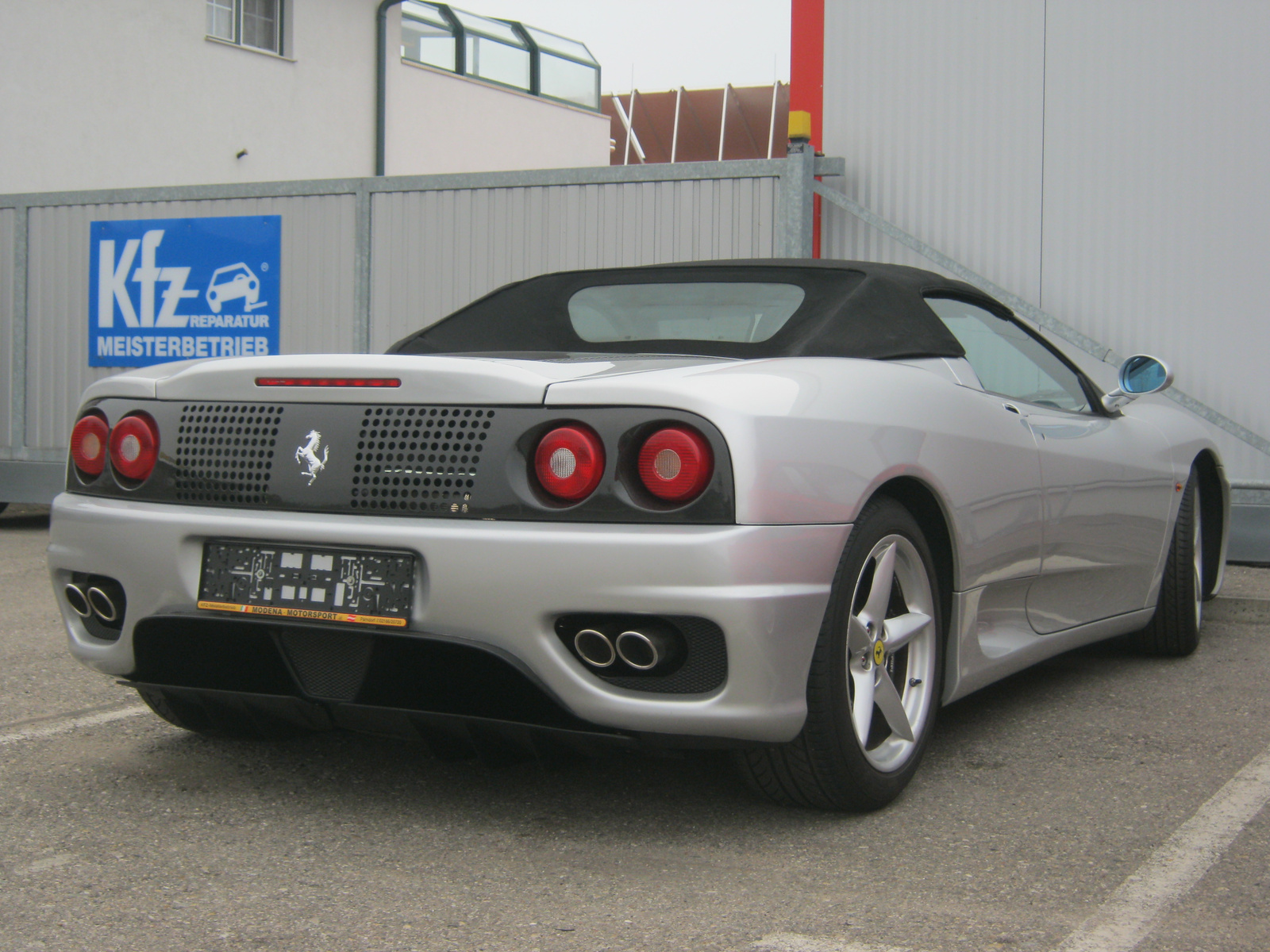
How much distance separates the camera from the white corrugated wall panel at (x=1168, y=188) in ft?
24.9

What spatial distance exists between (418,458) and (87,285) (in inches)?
323

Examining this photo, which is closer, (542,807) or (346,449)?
(346,449)

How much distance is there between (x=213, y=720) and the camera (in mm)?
3324

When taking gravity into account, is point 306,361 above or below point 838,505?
above

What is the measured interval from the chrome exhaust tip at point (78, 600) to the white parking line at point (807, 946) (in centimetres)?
167

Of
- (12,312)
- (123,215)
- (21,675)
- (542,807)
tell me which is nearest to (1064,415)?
(542,807)

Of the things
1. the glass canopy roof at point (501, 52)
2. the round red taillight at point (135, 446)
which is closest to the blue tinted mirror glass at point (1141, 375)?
the round red taillight at point (135, 446)

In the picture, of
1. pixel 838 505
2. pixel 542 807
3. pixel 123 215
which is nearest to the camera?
pixel 838 505

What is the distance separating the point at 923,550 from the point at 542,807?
98 cm

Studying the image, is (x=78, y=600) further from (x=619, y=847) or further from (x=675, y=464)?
(x=675, y=464)

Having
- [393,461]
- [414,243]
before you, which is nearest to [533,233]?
[414,243]

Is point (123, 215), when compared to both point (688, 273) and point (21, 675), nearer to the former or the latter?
point (21, 675)

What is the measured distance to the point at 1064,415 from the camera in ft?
13.0

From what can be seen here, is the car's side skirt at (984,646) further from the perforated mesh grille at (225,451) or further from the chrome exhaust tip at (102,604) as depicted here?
the chrome exhaust tip at (102,604)
